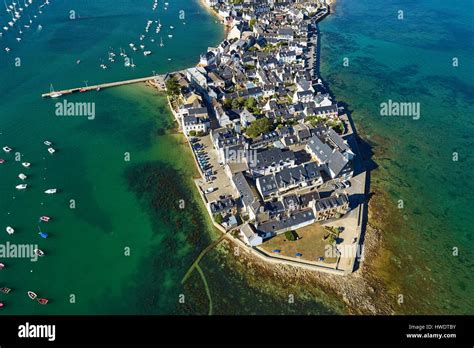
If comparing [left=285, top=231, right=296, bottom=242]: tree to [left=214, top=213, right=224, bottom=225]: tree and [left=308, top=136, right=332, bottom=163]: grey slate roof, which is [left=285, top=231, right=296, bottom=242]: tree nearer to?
[left=214, top=213, right=224, bottom=225]: tree

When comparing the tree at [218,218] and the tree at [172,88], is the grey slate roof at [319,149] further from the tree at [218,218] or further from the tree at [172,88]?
the tree at [172,88]

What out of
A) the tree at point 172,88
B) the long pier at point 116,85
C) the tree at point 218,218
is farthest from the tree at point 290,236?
the long pier at point 116,85

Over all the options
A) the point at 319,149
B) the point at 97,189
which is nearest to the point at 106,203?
A: the point at 97,189

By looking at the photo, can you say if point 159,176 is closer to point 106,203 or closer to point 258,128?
point 106,203

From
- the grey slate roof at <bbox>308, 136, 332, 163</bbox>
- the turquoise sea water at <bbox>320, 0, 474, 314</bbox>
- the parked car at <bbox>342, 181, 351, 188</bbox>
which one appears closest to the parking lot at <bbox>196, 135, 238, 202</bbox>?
→ the grey slate roof at <bbox>308, 136, 332, 163</bbox>

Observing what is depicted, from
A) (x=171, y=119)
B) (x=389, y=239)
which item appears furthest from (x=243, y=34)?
(x=389, y=239)
